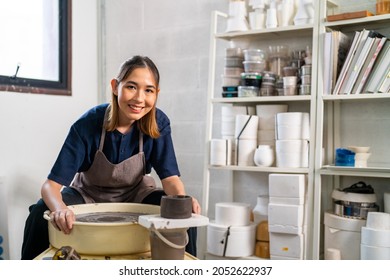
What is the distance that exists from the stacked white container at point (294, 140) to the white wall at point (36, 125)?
43.7 inches

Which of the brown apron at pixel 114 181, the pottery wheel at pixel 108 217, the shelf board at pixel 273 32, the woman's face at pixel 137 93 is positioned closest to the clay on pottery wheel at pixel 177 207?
the pottery wheel at pixel 108 217

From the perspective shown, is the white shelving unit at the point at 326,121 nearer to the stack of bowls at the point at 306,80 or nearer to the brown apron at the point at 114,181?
the stack of bowls at the point at 306,80

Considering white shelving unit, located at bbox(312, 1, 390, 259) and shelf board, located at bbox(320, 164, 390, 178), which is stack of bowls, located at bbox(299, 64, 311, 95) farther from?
shelf board, located at bbox(320, 164, 390, 178)

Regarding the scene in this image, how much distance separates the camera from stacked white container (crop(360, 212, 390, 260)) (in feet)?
5.75

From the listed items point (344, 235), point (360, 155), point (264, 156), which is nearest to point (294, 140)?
point (264, 156)

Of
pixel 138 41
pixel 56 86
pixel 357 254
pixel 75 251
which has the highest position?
pixel 138 41

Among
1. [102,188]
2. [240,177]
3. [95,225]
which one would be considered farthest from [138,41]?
[95,225]

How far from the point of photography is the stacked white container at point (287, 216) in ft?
6.28

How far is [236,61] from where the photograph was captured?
6.97 ft

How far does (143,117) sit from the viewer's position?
165cm

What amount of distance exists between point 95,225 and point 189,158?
1.27 metres

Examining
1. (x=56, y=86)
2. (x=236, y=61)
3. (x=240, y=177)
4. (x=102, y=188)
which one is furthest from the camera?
(x=56, y=86)

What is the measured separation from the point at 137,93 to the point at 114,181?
38 centimetres

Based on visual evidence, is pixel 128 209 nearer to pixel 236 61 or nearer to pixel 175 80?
pixel 236 61
